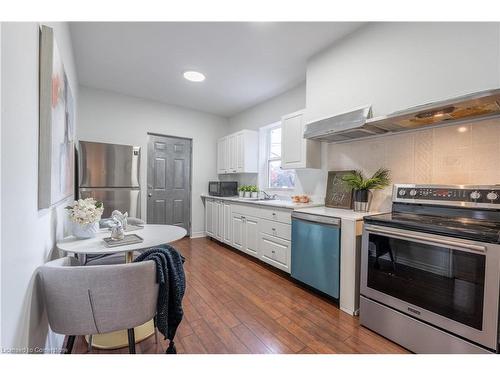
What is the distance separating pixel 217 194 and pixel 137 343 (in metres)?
2.91

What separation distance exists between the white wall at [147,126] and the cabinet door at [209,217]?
0.28 metres

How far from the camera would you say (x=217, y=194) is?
4297mm

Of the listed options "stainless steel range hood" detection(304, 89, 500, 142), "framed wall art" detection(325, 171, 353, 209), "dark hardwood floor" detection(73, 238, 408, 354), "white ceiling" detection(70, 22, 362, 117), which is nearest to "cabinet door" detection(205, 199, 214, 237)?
"dark hardwood floor" detection(73, 238, 408, 354)

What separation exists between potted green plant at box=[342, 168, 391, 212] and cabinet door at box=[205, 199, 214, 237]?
2739 mm

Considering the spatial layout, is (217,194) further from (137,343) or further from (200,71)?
(137,343)

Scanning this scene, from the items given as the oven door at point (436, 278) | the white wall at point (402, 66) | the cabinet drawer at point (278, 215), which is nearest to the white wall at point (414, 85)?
the white wall at point (402, 66)

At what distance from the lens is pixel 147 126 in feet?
13.4

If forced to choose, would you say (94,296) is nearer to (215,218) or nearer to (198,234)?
(215,218)

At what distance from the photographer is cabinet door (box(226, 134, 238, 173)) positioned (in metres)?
4.25

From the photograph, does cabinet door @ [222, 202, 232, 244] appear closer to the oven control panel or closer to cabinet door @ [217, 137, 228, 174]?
cabinet door @ [217, 137, 228, 174]

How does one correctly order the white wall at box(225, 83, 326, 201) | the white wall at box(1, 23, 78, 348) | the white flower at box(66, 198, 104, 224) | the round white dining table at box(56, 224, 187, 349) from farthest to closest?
the white wall at box(225, 83, 326, 201), the white flower at box(66, 198, 104, 224), the round white dining table at box(56, 224, 187, 349), the white wall at box(1, 23, 78, 348)

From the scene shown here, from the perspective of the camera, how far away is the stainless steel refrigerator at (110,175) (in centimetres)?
301

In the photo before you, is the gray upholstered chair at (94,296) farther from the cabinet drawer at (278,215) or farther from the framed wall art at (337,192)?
the framed wall art at (337,192)
